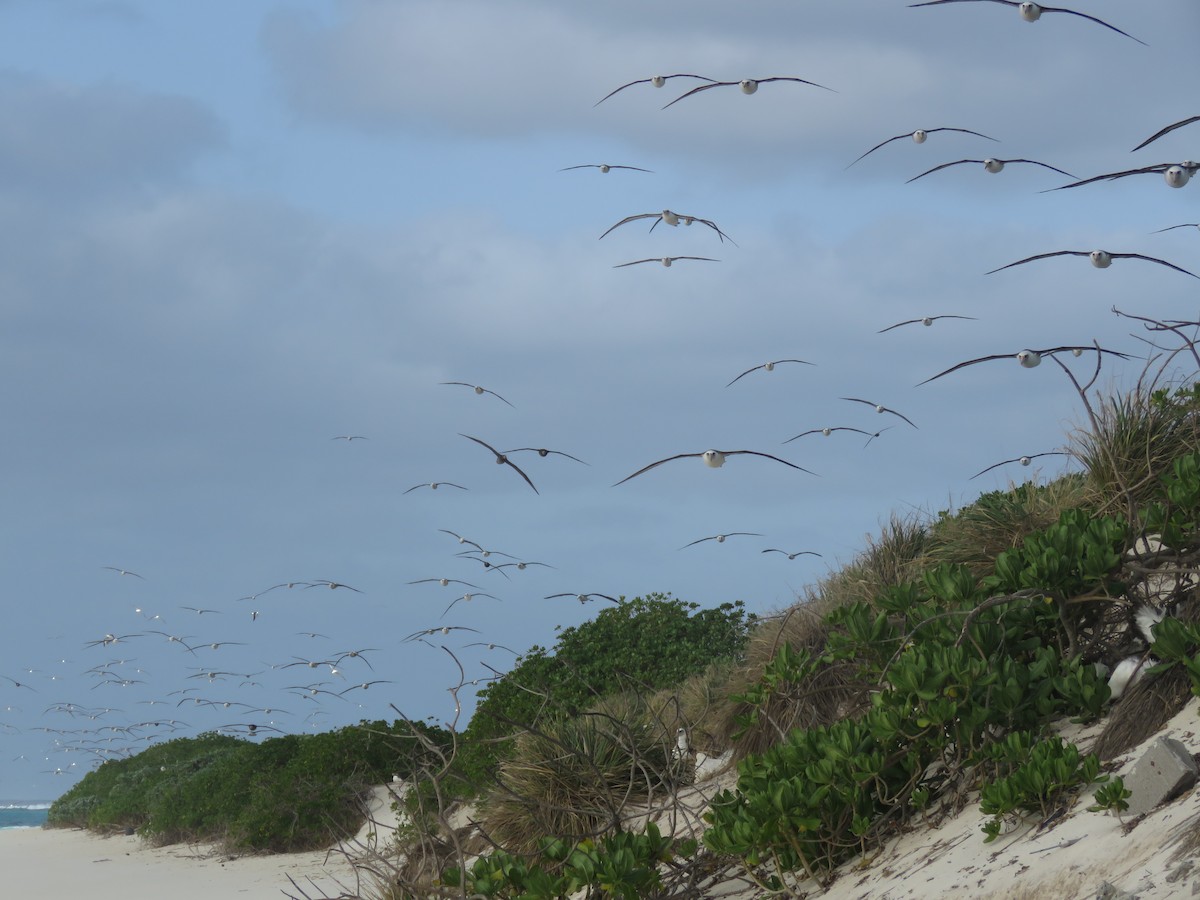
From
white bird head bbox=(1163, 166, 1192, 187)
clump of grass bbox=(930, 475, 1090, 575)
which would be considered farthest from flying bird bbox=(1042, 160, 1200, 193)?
clump of grass bbox=(930, 475, 1090, 575)

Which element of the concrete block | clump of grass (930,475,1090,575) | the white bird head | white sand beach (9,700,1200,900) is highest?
the white bird head

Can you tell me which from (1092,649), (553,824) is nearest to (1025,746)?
(1092,649)

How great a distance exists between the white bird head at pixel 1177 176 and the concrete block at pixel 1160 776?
3256 millimetres

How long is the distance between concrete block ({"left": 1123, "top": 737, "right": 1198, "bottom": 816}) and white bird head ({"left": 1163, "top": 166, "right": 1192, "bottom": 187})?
326 cm

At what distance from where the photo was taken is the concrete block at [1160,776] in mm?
5277

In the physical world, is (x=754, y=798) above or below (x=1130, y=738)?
above

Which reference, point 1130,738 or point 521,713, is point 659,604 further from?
point 1130,738

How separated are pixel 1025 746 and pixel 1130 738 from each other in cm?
60

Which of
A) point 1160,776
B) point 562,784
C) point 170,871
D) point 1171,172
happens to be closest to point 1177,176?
point 1171,172

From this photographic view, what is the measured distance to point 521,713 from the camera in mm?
15133

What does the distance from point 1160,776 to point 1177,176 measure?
350 cm

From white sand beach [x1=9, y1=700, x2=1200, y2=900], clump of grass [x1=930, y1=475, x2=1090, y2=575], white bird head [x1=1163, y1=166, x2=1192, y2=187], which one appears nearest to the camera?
white sand beach [x1=9, y1=700, x2=1200, y2=900]

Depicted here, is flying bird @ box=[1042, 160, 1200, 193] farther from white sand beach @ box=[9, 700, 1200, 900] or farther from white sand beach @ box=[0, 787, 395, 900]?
white sand beach @ box=[0, 787, 395, 900]

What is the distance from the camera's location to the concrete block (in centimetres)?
528
